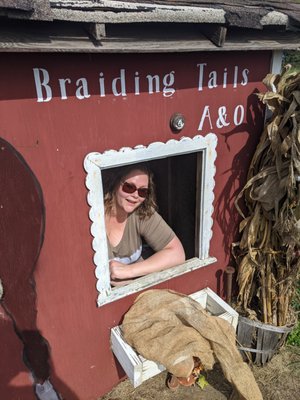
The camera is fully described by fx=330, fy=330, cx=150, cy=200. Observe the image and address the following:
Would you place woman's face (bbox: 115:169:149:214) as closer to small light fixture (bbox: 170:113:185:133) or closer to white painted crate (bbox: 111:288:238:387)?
small light fixture (bbox: 170:113:185:133)

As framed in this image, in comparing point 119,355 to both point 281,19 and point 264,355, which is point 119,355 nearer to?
point 264,355

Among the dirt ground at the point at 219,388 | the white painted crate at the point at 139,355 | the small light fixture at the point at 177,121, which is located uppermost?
the small light fixture at the point at 177,121

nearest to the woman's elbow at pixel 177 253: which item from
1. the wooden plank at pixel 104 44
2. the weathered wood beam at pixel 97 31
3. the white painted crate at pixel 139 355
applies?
the white painted crate at pixel 139 355

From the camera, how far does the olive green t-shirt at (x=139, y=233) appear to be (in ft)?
9.87

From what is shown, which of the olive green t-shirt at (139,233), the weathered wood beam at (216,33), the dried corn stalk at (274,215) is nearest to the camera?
the weathered wood beam at (216,33)

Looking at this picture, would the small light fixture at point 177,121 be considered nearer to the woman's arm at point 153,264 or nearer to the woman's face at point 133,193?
the woman's face at point 133,193

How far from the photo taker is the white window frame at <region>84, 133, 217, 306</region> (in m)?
2.08

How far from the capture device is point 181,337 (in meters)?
2.29

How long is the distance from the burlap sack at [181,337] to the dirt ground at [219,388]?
56 centimetres

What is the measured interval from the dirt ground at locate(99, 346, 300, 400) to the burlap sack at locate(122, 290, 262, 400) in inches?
22.2

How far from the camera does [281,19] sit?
2.11 meters

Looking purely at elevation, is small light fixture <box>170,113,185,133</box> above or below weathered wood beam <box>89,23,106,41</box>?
below

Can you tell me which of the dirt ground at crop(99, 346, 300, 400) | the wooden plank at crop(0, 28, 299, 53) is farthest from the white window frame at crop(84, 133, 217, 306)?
the dirt ground at crop(99, 346, 300, 400)

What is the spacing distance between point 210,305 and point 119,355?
916 mm
